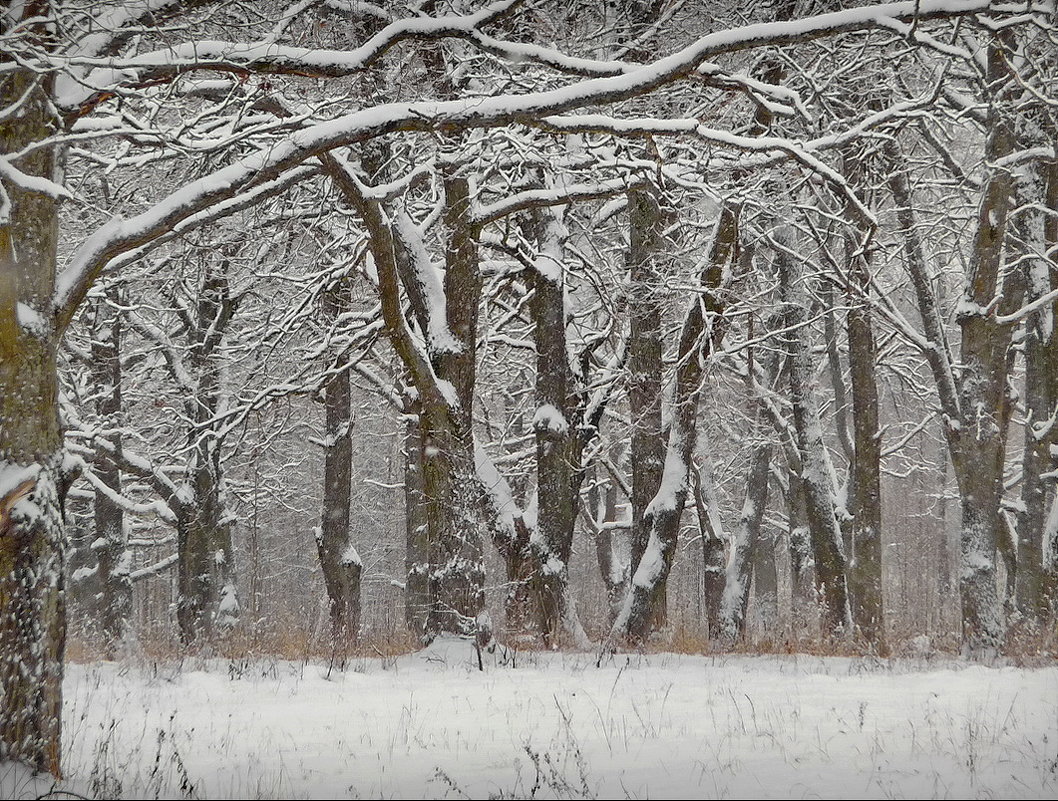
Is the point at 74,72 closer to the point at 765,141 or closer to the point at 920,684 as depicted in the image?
the point at 765,141

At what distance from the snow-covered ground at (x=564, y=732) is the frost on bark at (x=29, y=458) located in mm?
359

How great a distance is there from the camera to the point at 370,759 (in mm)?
5160

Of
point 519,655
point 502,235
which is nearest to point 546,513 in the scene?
point 519,655

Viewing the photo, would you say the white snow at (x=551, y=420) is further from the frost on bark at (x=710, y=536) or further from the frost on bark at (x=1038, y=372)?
the frost on bark at (x=1038, y=372)

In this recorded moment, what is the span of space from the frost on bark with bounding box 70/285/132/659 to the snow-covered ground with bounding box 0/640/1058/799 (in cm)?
833

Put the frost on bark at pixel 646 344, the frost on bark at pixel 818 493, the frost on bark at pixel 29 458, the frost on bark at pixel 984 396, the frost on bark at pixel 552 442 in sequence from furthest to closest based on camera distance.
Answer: the frost on bark at pixel 818 493 → the frost on bark at pixel 646 344 → the frost on bark at pixel 552 442 → the frost on bark at pixel 984 396 → the frost on bark at pixel 29 458

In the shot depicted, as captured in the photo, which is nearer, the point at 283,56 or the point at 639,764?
the point at 639,764

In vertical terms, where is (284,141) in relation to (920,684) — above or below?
above

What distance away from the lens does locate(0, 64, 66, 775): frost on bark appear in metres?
4.67

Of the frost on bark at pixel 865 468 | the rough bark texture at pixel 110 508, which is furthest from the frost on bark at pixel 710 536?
the rough bark texture at pixel 110 508

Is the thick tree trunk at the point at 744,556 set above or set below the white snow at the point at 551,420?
below

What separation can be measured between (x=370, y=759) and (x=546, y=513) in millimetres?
6375

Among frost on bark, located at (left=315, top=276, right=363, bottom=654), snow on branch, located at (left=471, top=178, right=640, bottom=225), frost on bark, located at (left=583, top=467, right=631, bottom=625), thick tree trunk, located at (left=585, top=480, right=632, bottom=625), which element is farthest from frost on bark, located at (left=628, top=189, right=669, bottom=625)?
frost on bark, located at (left=315, top=276, right=363, bottom=654)

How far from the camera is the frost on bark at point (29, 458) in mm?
4672
